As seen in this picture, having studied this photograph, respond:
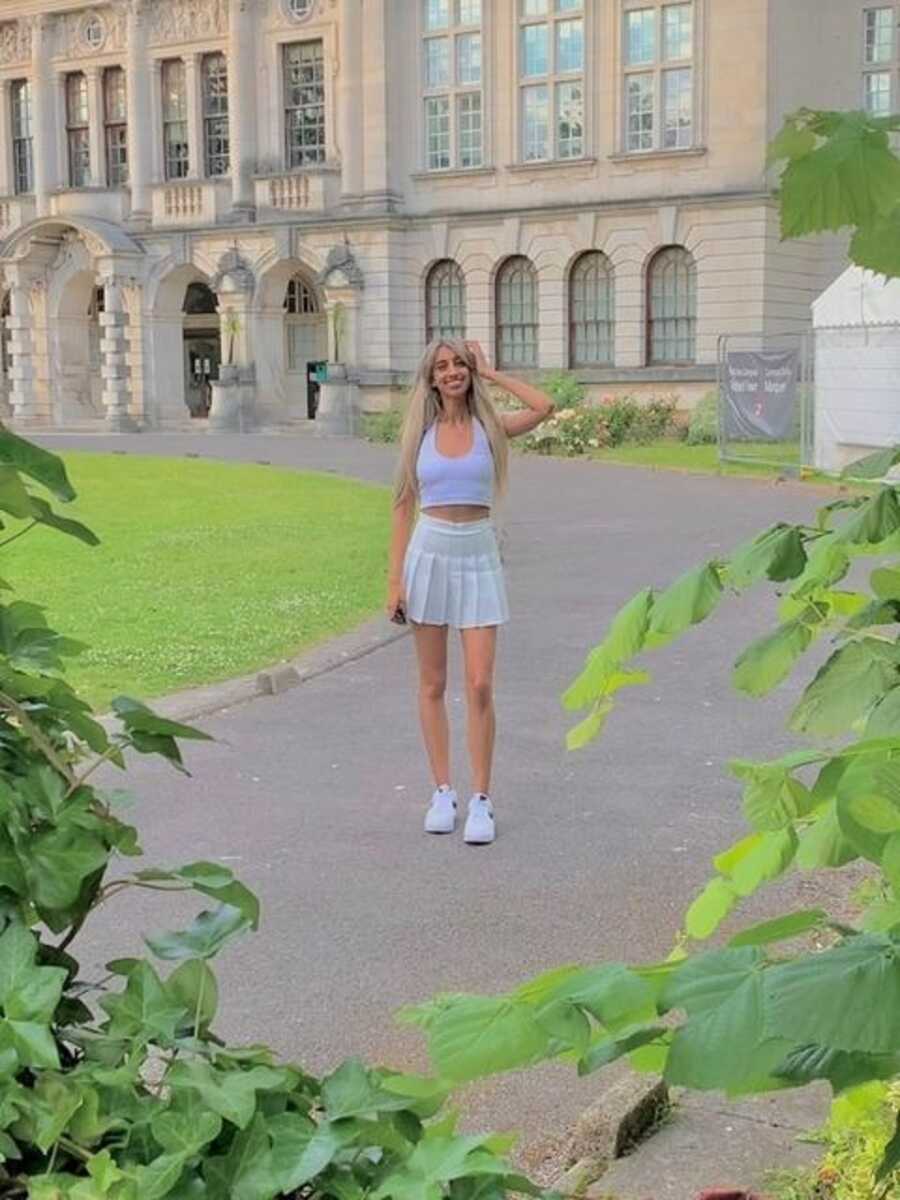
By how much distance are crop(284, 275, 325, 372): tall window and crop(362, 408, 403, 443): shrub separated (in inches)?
227

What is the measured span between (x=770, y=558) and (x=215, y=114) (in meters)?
47.7

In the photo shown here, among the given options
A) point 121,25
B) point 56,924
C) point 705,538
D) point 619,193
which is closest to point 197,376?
point 121,25

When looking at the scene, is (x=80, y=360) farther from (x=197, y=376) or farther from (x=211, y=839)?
(x=211, y=839)

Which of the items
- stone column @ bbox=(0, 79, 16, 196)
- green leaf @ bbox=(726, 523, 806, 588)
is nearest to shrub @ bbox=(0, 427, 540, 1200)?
green leaf @ bbox=(726, 523, 806, 588)

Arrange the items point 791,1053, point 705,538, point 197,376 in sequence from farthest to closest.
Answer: point 197,376, point 705,538, point 791,1053

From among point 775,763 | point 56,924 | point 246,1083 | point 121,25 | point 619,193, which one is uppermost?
A: point 121,25

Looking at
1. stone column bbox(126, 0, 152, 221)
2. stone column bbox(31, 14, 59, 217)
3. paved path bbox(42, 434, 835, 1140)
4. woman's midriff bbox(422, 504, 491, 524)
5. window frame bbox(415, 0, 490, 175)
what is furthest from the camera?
stone column bbox(31, 14, 59, 217)

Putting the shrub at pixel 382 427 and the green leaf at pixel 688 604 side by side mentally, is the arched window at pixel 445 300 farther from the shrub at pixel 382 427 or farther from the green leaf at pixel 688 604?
the green leaf at pixel 688 604

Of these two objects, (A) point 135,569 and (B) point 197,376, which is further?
(B) point 197,376

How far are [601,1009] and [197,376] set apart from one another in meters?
49.4

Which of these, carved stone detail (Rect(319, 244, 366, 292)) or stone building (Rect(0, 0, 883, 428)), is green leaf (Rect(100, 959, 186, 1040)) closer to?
stone building (Rect(0, 0, 883, 428))

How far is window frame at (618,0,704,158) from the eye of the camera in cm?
3872

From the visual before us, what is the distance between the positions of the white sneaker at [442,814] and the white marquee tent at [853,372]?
16814 millimetres

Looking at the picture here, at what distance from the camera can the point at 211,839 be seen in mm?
6809
